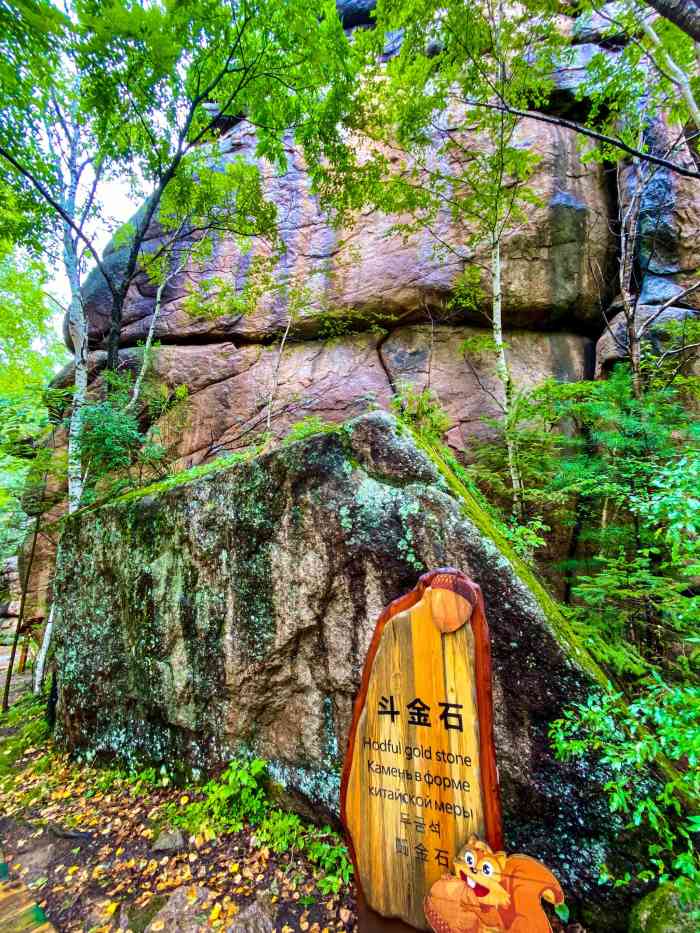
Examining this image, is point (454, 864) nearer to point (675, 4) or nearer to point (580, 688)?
point (580, 688)

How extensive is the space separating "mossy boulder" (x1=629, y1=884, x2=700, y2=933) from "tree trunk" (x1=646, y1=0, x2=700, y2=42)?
5014 millimetres

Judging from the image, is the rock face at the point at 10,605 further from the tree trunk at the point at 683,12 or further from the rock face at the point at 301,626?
the tree trunk at the point at 683,12

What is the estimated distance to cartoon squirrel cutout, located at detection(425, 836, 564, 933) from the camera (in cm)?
141

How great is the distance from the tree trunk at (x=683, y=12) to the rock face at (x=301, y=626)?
10.4ft

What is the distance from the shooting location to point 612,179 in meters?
8.57

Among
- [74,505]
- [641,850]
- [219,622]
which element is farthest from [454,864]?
[74,505]

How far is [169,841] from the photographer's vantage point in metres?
3.26

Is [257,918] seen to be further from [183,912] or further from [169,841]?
[169,841]

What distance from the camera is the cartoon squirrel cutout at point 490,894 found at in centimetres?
→ 141

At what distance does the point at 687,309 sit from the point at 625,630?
6024 mm

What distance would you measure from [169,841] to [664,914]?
3496mm

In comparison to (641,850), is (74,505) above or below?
above

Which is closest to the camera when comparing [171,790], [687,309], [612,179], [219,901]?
[219,901]

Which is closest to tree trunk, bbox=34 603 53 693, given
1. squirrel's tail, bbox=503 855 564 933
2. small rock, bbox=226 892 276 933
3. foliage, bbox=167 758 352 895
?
foliage, bbox=167 758 352 895
